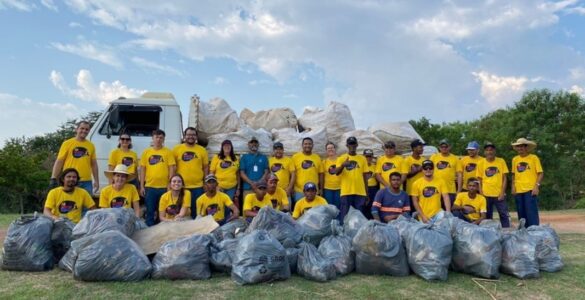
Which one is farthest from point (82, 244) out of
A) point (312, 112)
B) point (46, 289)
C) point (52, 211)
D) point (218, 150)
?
point (312, 112)

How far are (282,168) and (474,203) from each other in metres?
2.64

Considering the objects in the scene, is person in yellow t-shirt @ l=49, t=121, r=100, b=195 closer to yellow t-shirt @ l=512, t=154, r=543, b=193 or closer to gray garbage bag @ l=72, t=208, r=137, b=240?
gray garbage bag @ l=72, t=208, r=137, b=240

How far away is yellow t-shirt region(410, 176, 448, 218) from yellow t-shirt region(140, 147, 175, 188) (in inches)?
130

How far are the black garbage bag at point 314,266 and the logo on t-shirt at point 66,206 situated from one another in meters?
2.65

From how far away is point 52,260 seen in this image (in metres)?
4.38

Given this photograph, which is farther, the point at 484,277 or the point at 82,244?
the point at 484,277

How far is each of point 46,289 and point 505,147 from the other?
1977cm

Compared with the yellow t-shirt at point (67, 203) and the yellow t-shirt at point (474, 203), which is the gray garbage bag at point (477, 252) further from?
the yellow t-shirt at point (67, 203)

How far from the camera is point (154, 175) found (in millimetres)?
5773

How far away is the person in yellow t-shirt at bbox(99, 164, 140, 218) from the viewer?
5238 millimetres

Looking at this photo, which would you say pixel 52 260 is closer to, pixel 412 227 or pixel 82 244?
pixel 82 244

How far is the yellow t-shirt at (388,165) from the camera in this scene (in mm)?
6574

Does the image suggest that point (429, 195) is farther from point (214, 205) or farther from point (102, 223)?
point (102, 223)

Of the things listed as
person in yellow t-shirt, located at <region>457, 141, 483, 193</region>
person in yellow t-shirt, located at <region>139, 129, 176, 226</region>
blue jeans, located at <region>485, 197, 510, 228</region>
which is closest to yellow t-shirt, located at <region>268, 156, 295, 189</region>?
person in yellow t-shirt, located at <region>139, 129, 176, 226</region>
